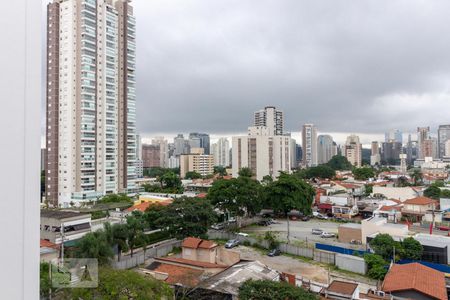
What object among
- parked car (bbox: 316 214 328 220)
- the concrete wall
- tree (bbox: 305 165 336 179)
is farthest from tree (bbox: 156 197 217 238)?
tree (bbox: 305 165 336 179)

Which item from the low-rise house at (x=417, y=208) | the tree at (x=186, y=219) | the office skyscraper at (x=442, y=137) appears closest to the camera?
the tree at (x=186, y=219)

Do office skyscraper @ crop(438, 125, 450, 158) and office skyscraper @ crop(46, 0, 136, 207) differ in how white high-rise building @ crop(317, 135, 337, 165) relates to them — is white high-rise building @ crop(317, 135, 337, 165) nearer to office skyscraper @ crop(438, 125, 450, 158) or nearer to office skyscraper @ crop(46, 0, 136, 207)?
office skyscraper @ crop(438, 125, 450, 158)

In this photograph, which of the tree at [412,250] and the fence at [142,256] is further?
the tree at [412,250]

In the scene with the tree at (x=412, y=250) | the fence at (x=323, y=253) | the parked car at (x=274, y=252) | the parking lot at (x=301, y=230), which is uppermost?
the tree at (x=412, y=250)

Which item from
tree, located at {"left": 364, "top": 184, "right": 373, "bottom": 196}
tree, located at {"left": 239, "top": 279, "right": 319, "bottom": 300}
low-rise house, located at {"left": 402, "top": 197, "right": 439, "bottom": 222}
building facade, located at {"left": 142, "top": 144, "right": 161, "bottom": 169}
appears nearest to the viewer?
tree, located at {"left": 239, "top": 279, "right": 319, "bottom": 300}

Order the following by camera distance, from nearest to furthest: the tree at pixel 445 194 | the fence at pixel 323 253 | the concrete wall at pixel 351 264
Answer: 1. the concrete wall at pixel 351 264
2. the fence at pixel 323 253
3. the tree at pixel 445 194

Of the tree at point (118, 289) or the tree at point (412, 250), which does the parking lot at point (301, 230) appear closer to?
the tree at point (412, 250)

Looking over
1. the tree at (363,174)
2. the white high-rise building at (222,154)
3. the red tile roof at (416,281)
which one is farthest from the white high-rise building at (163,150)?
the red tile roof at (416,281)
